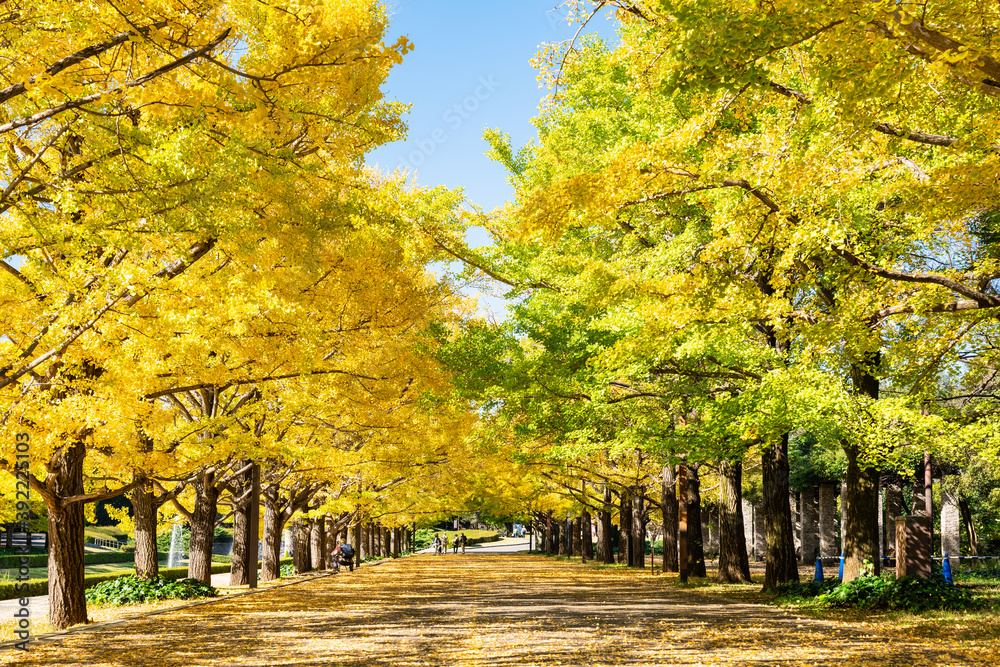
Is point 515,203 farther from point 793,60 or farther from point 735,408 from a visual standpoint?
point 793,60

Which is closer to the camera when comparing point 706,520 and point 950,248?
point 950,248

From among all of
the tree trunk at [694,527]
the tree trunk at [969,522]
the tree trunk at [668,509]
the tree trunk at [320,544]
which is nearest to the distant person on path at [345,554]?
the tree trunk at [320,544]

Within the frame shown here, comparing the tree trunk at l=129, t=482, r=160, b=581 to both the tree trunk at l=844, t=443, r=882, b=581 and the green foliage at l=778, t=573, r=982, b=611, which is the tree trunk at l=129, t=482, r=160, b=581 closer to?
the green foliage at l=778, t=573, r=982, b=611

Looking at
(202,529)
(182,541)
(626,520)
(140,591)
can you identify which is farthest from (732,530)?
(182,541)

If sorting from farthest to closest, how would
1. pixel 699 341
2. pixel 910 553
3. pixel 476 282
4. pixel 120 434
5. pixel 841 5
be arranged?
pixel 476 282 → pixel 910 553 → pixel 699 341 → pixel 120 434 → pixel 841 5

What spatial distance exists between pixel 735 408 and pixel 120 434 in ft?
31.1

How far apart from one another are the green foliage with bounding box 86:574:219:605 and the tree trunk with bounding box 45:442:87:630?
3.99 meters

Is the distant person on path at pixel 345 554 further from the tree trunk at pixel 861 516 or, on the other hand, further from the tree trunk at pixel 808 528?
the tree trunk at pixel 808 528

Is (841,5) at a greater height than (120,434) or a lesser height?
greater

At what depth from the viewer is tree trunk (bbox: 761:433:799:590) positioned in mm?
16562

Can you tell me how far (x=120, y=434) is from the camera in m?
10.1

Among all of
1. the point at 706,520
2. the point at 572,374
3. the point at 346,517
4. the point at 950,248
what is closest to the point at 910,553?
the point at 950,248

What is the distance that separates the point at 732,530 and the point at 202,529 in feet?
41.8

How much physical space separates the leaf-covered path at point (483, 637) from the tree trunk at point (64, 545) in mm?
862
